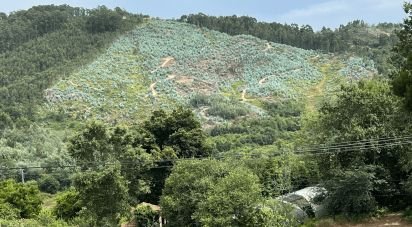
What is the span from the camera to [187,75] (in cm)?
14725

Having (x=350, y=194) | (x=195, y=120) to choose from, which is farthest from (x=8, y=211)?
(x=350, y=194)

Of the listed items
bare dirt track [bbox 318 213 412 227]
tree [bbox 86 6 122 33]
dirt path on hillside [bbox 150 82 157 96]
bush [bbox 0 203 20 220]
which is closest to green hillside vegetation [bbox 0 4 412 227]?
bush [bbox 0 203 20 220]

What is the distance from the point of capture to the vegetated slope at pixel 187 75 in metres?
123

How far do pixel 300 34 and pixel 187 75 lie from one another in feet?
181

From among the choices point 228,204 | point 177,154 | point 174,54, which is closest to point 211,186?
point 228,204

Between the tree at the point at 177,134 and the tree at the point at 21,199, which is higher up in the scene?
the tree at the point at 177,134

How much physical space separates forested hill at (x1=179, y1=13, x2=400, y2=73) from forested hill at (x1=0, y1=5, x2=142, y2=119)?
27459 mm

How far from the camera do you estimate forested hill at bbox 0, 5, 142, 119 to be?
12312cm

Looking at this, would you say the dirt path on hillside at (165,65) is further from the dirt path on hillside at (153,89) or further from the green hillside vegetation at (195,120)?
the green hillside vegetation at (195,120)

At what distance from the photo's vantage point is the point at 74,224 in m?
41.6

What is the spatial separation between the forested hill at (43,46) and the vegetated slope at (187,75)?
4.33m

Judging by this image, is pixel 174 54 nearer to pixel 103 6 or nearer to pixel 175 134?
pixel 103 6

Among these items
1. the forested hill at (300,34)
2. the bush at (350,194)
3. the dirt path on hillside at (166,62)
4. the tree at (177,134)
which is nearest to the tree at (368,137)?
the bush at (350,194)

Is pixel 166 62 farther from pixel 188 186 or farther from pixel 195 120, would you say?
pixel 188 186
